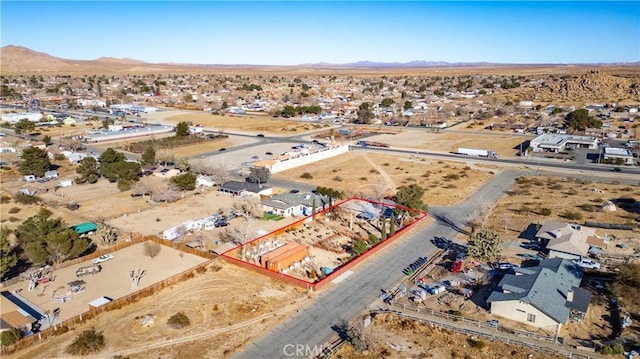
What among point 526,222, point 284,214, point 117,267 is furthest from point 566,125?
point 117,267

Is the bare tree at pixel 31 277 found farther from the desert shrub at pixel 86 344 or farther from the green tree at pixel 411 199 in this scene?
the green tree at pixel 411 199

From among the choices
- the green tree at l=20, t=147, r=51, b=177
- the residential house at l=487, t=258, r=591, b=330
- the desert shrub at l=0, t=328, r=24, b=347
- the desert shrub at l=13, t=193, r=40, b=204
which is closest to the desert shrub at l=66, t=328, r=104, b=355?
the desert shrub at l=0, t=328, r=24, b=347

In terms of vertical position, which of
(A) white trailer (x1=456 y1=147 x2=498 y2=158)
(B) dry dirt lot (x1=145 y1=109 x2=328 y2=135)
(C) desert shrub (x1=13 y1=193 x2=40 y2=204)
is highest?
(B) dry dirt lot (x1=145 y1=109 x2=328 y2=135)

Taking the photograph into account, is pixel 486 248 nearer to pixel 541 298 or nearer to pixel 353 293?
pixel 541 298

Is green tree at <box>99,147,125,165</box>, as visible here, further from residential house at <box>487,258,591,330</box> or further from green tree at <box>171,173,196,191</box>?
residential house at <box>487,258,591,330</box>

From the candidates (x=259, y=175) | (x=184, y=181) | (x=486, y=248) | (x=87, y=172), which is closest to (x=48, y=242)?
(x=184, y=181)

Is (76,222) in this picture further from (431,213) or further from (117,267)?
(431,213)

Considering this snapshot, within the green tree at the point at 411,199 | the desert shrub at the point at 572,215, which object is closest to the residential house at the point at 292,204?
the green tree at the point at 411,199
